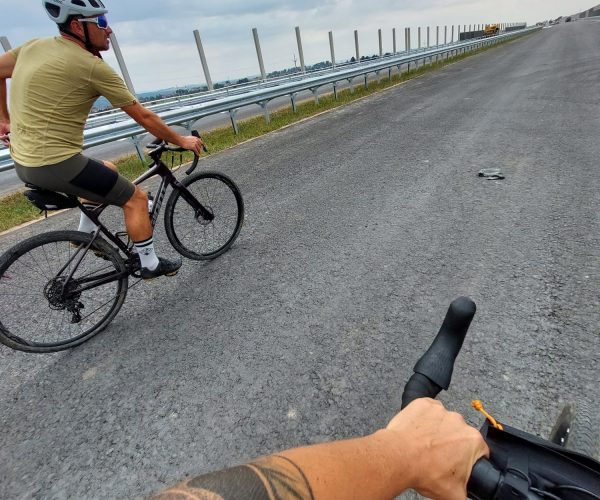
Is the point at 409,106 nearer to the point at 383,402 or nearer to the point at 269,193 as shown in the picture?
the point at 269,193

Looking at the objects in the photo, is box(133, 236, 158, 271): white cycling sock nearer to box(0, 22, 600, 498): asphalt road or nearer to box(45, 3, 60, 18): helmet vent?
box(0, 22, 600, 498): asphalt road

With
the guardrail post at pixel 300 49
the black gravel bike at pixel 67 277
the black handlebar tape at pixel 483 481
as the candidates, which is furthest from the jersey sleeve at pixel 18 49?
the guardrail post at pixel 300 49

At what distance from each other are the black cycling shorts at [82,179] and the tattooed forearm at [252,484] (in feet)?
8.10

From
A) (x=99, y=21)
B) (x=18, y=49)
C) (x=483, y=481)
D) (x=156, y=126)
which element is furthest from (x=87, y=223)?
(x=483, y=481)

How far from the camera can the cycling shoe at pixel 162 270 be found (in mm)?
3182

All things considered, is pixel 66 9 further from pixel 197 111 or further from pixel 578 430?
pixel 197 111

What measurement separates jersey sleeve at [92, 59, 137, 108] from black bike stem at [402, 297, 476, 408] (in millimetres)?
2497

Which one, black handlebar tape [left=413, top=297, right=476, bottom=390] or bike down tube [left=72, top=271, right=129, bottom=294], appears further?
bike down tube [left=72, top=271, right=129, bottom=294]

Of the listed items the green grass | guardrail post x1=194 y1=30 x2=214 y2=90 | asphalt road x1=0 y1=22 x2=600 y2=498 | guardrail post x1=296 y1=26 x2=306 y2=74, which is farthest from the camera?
guardrail post x1=296 y1=26 x2=306 y2=74

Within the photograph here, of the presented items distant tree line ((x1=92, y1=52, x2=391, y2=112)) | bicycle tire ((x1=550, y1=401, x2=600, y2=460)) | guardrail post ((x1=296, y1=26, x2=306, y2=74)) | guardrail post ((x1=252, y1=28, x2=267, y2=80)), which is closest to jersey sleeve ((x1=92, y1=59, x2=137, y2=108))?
bicycle tire ((x1=550, y1=401, x2=600, y2=460))

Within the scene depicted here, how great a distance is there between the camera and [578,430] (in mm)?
1808

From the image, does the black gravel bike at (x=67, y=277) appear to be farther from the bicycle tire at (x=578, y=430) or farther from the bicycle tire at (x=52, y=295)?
the bicycle tire at (x=578, y=430)

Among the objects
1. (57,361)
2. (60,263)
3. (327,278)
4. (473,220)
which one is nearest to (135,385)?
(57,361)

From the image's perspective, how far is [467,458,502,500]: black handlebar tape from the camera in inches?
51.1
